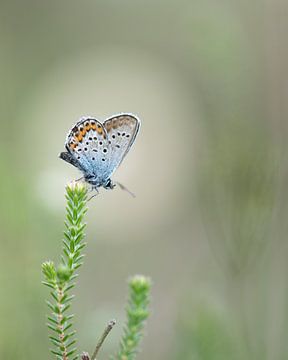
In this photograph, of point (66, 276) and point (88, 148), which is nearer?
point (66, 276)

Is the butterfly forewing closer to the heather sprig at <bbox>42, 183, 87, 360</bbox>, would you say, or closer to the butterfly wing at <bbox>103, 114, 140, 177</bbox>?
the butterfly wing at <bbox>103, 114, 140, 177</bbox>

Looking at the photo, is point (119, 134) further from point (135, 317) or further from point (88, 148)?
point (135, 317)

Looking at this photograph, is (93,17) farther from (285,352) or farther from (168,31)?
(285,352)

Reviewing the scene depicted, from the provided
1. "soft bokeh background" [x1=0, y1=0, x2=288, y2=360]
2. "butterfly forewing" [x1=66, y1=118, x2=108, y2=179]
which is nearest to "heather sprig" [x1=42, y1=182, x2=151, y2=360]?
"butterfly forewing" [x1=66, y1=118, x2=108, y2=179]

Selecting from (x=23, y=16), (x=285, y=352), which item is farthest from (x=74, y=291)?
(x=23, y=16)

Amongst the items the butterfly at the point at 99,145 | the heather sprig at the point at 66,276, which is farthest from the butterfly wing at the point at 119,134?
the heather sprig at the point at 66,276

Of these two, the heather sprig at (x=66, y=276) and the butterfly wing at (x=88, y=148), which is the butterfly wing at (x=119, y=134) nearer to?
the butterfly wing at (x=88, y=148)

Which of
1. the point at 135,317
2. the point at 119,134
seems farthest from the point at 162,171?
the point at 135,317
